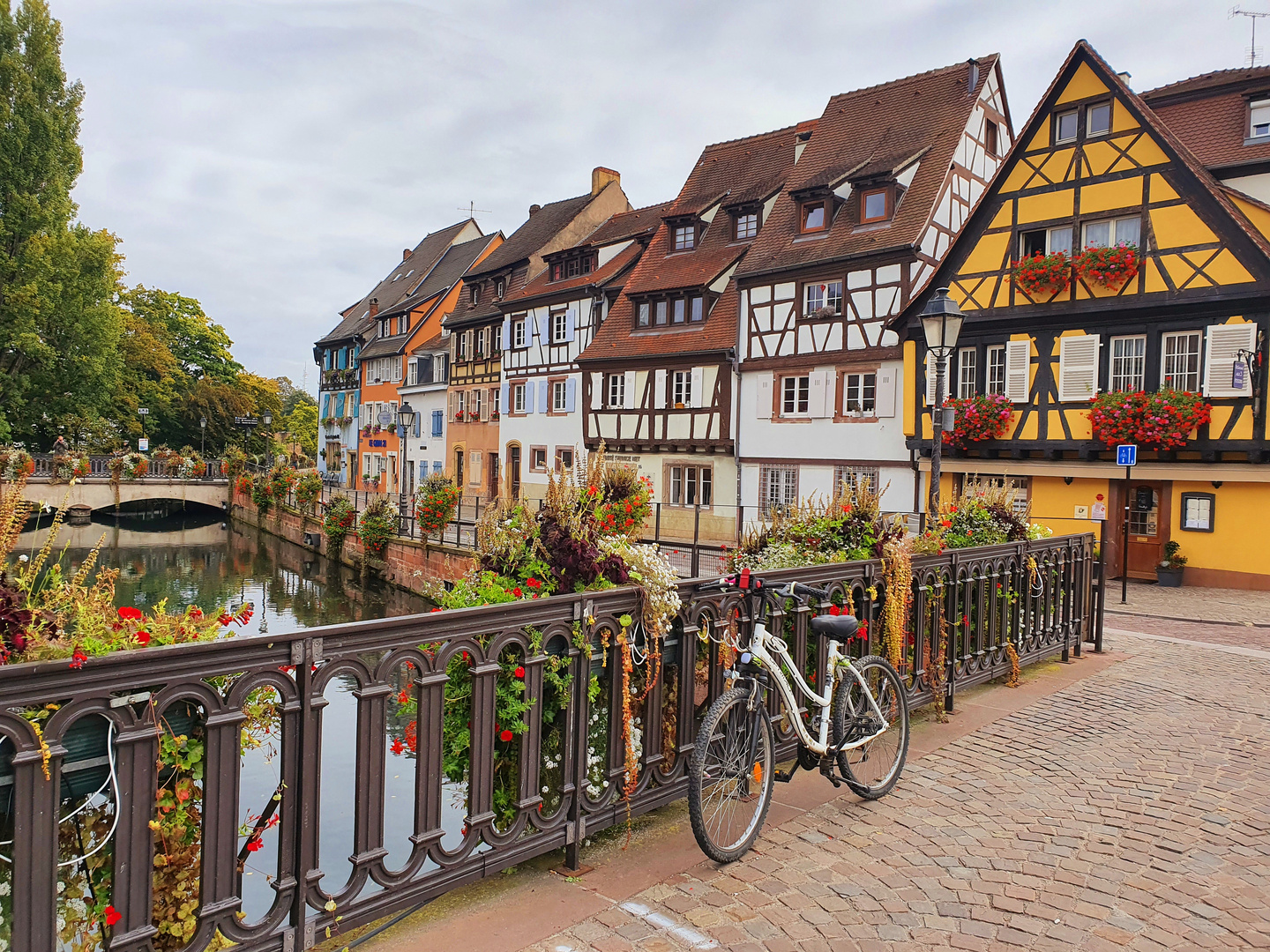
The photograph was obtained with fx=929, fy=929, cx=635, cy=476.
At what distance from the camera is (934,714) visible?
6.82 m

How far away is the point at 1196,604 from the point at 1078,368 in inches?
233

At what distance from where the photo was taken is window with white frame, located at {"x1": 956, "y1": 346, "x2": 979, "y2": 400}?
21.4 meters

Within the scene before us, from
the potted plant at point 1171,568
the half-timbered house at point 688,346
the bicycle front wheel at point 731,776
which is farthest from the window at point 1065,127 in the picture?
the bicycle front wheel at point 731,776

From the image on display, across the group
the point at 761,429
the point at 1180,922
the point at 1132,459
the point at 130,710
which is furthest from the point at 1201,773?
the point at 761,429

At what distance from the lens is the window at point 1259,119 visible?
19.7m

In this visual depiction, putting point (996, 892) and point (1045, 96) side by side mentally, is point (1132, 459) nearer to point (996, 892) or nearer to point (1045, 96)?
point (1045, 96)

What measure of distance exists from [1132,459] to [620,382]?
53.7 feet

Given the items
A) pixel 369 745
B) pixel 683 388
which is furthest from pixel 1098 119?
pixel 369 745

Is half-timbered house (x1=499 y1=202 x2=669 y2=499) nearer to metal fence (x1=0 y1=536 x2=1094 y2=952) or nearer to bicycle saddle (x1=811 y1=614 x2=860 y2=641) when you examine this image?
bicycle saddle (x1=811 y1=614 x2=860 y2=641)

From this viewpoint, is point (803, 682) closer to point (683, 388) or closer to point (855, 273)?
point (855, 273)

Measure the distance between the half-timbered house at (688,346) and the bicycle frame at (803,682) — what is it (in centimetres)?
1985

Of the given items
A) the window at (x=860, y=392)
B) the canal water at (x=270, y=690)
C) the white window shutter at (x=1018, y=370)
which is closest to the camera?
the canal water at (x=270, y=690)

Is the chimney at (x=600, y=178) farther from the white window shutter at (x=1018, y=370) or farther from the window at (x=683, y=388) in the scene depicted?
the white window shutter at (x=1018, y=370)

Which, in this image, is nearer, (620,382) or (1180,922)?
(1180,922)
